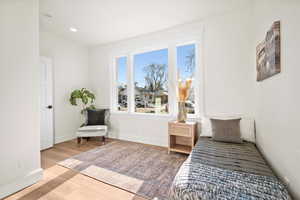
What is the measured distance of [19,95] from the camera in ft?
6.01

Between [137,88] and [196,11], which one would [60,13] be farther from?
[196,11]

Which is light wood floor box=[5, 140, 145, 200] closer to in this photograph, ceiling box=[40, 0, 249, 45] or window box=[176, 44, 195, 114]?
window box=[176, 44, 195, 114]

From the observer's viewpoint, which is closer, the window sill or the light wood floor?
the light wood floor

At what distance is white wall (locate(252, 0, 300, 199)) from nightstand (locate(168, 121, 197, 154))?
115 centimetres

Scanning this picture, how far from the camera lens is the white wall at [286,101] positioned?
3.59ft

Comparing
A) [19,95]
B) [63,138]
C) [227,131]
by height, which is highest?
[19,95]

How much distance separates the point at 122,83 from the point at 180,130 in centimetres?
220

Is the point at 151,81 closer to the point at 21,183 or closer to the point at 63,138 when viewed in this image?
the point at 63,138

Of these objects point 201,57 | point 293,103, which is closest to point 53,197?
point 293,103

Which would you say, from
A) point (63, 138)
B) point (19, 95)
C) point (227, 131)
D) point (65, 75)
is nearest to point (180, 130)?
point (227, 131)

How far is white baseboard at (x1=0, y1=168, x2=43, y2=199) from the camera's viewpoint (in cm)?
166

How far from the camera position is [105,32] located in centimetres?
340

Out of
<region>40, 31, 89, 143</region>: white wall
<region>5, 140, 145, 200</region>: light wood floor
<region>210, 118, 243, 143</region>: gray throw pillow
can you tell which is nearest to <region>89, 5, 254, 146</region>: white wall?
<region>210, 118, 243, 143</region>: gray throw pillow

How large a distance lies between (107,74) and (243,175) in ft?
12.6
